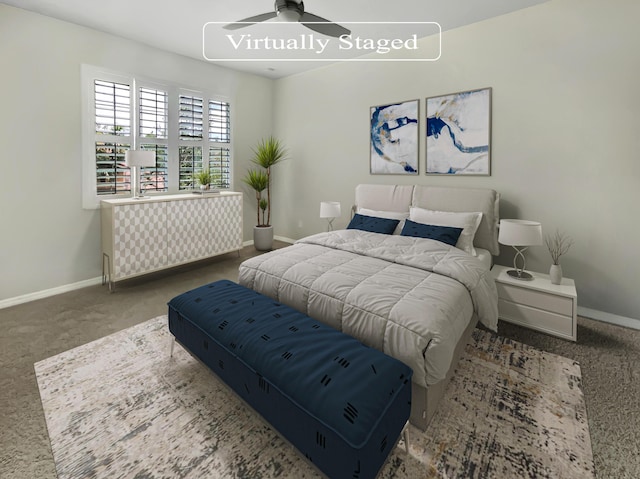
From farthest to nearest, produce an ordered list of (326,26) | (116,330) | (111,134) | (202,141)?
1. (202,141)
2. (111,134)
3. (116,330)
4. (326,26)

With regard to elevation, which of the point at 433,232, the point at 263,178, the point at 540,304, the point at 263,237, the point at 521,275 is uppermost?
the point at 263,178

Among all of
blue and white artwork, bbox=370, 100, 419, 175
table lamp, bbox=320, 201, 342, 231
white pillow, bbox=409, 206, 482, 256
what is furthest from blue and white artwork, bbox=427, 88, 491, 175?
table lamp, bbox=320, 201, 342, 231

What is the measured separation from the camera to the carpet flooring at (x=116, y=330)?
1.56 m

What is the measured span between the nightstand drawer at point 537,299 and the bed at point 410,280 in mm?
269

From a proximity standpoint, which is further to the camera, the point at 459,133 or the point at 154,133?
the point at 154,133

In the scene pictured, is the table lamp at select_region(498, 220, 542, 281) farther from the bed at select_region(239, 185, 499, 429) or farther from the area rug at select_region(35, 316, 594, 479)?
the area rug at select_region(35, 316, 594, 479)

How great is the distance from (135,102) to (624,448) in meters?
5.18

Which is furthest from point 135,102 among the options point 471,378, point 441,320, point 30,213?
point 471,378

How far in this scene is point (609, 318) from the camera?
115 inches

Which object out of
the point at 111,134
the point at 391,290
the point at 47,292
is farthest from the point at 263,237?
the point at 391,290

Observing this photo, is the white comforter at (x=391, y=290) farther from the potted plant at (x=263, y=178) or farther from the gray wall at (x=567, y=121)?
the potted plant at (x=263, y=178)

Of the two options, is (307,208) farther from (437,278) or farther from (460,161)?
(437,278)

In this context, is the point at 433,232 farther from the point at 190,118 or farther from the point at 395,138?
the point at 190,118

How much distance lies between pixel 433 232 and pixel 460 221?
1.03 feet
